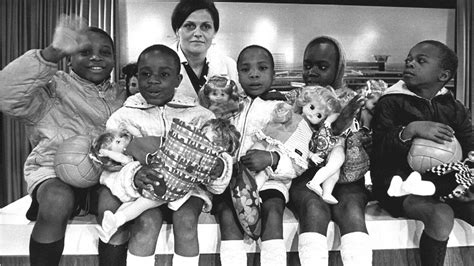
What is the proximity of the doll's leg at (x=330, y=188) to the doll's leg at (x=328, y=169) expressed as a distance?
0.02 m

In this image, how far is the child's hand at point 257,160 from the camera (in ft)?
6.43

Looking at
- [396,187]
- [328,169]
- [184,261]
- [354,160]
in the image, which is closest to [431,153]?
[396,187]

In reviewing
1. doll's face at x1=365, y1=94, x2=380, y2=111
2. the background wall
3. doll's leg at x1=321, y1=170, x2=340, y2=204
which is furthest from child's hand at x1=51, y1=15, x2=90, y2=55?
the background wall

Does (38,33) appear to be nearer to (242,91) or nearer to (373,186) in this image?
(242,91)

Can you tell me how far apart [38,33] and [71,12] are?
319mm

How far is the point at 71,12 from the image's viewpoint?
427 cm

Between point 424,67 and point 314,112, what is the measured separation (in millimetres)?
502

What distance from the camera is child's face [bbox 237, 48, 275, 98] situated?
2186 millimetres

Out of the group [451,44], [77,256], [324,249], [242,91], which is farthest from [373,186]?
[451,44]

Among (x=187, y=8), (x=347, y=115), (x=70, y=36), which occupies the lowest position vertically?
(x=347, y=115)

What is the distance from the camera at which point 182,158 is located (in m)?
1.76

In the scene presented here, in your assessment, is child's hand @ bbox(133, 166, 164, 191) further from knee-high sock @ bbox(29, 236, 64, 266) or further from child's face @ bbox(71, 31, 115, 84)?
child's face @ bbox(71, 31, 115, 84)

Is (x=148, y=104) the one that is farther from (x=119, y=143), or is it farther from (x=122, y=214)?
(x=122, y=214)

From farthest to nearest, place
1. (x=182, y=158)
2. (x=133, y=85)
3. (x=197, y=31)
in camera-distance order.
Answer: (x=197, y=31)
(x=133, y=85)
(x=182, y=158)
